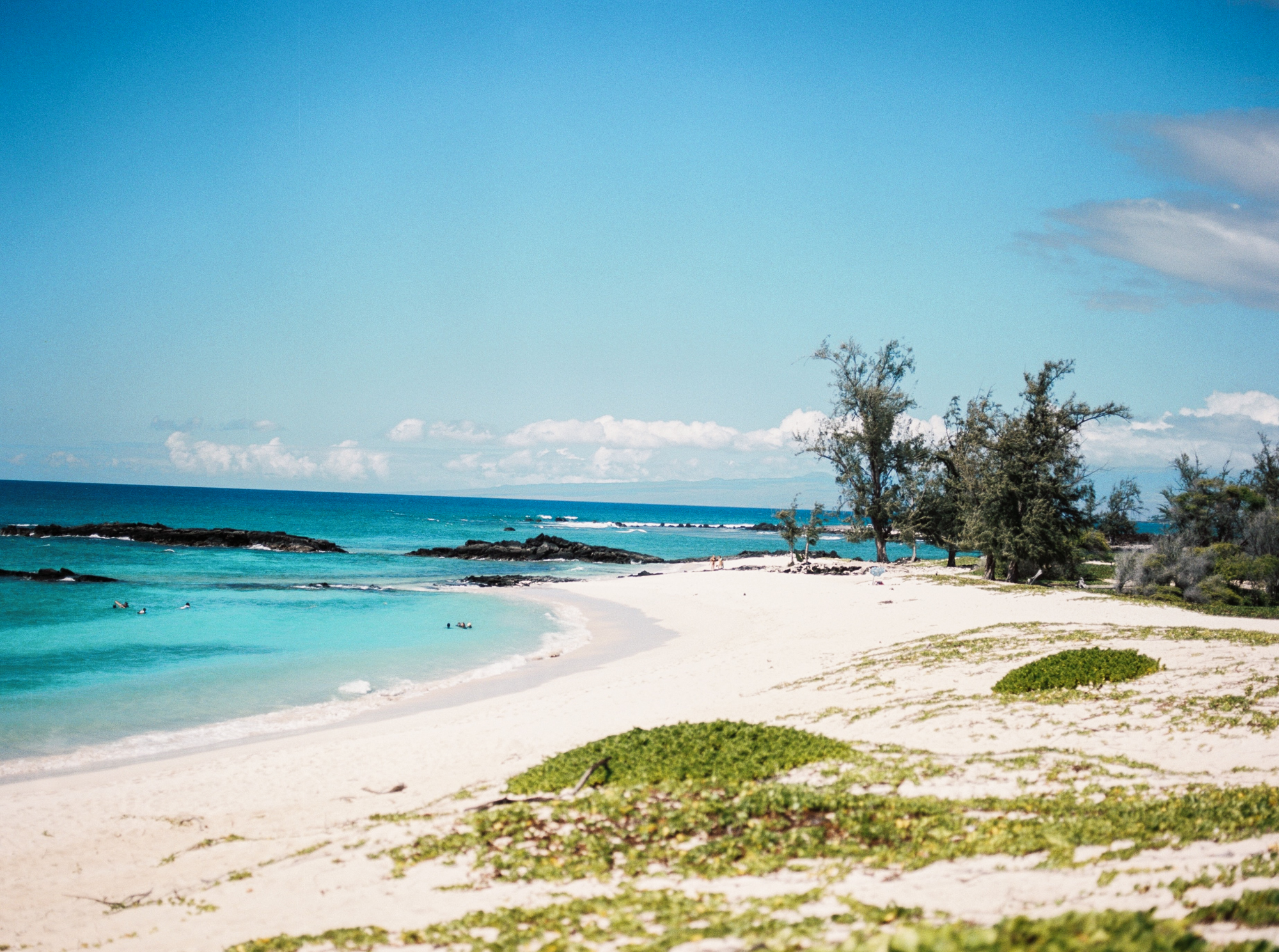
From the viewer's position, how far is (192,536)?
64.1 m

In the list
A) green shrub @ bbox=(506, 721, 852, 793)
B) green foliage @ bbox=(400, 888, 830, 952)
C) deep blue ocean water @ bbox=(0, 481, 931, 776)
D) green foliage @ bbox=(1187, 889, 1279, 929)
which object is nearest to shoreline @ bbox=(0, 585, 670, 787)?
deep blue ocean water @ bbox=(0, 481, 931, 776)

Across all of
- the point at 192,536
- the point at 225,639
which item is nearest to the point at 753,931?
the point at 225,639

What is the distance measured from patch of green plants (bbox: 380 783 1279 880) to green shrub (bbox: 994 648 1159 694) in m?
4.65

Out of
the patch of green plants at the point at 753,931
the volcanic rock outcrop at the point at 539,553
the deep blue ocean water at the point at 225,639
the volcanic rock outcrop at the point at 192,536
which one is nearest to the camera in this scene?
the patch of green plants at the point at 753,931

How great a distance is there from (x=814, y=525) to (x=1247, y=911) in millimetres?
43560

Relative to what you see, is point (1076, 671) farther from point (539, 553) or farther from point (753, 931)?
point (539, 553)

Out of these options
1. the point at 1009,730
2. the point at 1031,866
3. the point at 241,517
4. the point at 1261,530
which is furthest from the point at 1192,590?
the point at 241,517

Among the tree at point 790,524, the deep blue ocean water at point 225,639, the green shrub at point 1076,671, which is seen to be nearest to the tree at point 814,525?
the tree at point 790,524

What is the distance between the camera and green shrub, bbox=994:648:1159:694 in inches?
482

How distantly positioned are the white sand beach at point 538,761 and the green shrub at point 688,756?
0.94 meters

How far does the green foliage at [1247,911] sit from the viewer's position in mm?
4207

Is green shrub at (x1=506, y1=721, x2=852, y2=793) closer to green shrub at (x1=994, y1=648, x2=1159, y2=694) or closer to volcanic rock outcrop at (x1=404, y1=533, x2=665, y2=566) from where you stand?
green shrub at (x1=994, y1=648, x2=1159, y2=694)

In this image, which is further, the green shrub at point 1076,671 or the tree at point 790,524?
the tree at point 790,524

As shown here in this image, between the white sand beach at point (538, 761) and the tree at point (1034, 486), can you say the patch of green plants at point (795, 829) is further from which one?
the tree at point (1034, 486)
